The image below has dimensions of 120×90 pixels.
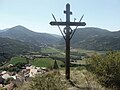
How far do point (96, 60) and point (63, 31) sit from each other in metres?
3.03

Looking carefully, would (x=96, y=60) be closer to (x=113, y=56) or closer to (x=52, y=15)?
(x=113, y=56)

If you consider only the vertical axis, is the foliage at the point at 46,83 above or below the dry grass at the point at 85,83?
above

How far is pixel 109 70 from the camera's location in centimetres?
1164

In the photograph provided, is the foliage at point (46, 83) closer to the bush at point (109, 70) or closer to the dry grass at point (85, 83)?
the bush at point (109, 70)

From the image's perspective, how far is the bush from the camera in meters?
11.5

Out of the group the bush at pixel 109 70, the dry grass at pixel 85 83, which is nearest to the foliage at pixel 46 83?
the bush at pixel 109 70

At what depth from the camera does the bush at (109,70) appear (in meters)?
11.5

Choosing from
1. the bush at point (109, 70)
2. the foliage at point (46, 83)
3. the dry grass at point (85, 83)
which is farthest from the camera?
the dry grass at point (85, 83)

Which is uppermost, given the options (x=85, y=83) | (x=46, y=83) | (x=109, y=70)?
(x=109, y=70)

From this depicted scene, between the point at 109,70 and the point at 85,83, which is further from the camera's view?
the point at 85,83

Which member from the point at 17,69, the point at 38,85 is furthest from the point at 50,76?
the point at 17,69

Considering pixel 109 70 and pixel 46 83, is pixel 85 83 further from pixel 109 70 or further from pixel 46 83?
pixel 46 83

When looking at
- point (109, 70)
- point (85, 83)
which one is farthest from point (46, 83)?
point (85, 83)

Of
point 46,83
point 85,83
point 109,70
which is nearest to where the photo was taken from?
point 46,83
